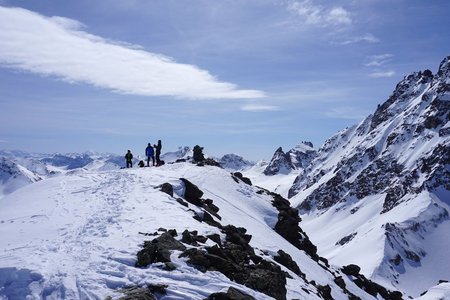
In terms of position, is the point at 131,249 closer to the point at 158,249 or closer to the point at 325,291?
the point at 158,249

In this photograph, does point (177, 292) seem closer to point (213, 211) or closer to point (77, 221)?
point (77, 221)

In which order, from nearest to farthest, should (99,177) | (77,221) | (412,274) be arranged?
(77,221) → (99,177) → (412,274)

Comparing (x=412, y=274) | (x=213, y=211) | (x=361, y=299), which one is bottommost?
(x=412, y=274)

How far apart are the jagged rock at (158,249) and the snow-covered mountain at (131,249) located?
42 millimetres

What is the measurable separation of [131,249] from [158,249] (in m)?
1.44

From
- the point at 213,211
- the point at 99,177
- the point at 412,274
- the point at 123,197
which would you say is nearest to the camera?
the point at 123,197

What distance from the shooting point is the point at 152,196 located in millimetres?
31547

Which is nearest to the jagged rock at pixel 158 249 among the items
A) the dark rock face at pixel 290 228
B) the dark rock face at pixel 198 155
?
the dark rock face at pixel 290 228

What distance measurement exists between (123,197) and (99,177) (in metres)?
11.3

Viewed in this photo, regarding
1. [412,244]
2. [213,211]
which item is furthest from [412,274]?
[213,211]

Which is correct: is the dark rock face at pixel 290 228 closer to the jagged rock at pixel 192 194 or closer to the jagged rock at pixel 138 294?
the jagged rock at pixel 192 194

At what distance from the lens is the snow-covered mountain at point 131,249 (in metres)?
15.7

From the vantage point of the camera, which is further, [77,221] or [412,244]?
[412,244]

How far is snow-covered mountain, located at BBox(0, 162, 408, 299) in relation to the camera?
51.6ft
